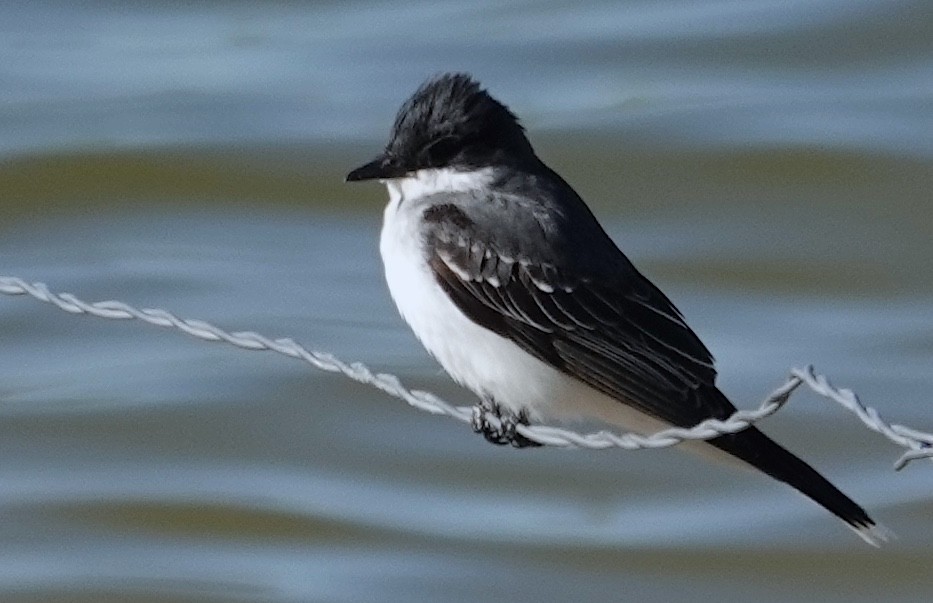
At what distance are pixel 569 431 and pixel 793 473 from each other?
0.70m

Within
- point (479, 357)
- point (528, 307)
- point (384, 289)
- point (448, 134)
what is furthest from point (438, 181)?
point (384, 289)

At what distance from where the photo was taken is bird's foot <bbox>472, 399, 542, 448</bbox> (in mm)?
7129

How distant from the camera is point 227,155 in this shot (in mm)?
15070

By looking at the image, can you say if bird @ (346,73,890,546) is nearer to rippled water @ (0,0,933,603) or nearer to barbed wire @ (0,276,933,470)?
barbed wire @ (0,276,933,470)

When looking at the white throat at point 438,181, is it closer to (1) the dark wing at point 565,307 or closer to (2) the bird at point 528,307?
(2) the bird at point 528,307

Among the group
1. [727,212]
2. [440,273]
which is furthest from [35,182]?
[440,273]

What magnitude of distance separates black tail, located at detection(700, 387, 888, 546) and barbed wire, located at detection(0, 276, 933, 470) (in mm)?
229

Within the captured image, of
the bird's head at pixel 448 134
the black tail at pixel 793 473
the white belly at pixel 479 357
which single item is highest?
the bird's head at pixel 448 134

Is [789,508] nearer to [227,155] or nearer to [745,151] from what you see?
[745,151]

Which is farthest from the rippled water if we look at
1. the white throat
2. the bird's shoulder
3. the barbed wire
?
the barbed wire

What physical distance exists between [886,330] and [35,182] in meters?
5.13

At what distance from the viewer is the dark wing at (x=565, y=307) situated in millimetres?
7109

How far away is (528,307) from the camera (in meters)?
7.25

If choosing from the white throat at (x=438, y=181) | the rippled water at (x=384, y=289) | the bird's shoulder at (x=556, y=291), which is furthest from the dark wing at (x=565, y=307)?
the rippled water at (x=384, y=289)
